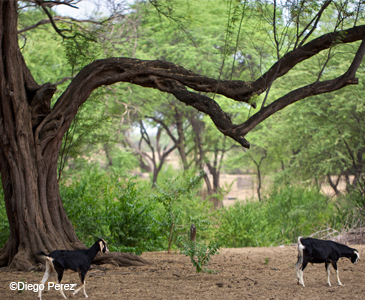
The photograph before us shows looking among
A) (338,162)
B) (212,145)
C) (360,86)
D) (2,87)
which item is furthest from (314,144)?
(2,87)

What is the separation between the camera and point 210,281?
465cm

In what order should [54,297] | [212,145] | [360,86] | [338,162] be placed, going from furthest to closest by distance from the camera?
[212,145], [338,162], [360,86], [54,297]

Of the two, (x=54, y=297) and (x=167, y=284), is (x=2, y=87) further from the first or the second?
(x=167, y=284)

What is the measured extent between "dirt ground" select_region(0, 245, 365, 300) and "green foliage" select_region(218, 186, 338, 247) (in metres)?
3.94

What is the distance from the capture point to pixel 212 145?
2319cm

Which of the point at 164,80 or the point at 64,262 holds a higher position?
the point at 164,80

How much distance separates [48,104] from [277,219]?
35.6ft

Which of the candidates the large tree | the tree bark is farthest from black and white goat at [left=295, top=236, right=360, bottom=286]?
the tree bark

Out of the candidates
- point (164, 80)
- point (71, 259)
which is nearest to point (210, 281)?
point (71, 259)

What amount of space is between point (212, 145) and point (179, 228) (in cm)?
1546

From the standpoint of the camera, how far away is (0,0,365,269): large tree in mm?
5238

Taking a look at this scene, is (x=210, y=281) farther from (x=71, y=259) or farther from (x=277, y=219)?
(x=277, y=219)

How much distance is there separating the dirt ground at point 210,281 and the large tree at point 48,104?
0.64m

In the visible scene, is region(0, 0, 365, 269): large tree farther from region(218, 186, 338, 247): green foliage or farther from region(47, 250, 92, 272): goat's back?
region(218, 186, 338, 247): green foliage
